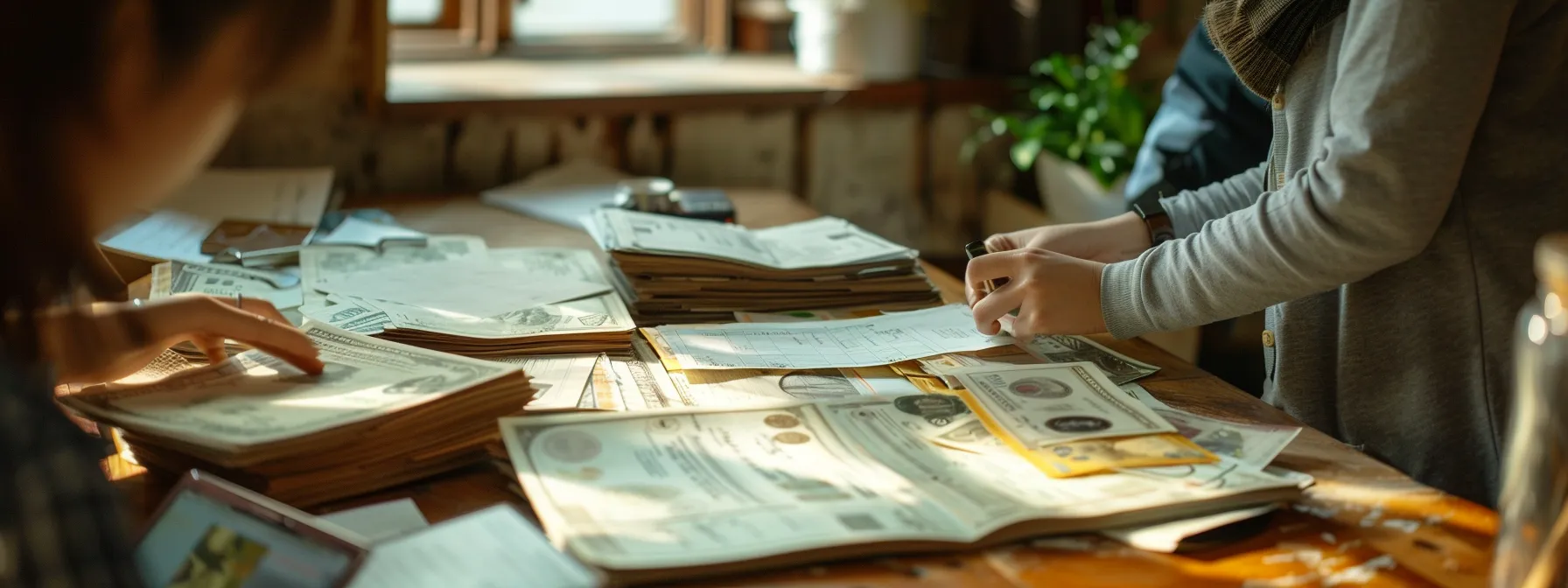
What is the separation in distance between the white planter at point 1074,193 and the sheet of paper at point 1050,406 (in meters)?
1.06

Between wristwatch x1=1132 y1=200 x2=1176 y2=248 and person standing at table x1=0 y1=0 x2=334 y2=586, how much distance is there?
914 millimetres

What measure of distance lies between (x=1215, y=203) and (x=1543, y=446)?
764 millimetres

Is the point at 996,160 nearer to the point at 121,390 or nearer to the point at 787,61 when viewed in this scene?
the point at 787,61

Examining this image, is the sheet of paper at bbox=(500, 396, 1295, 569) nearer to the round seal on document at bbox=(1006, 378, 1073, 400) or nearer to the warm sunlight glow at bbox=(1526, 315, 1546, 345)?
the round seal on document at bbox=(1006, 378, 1073, 400)

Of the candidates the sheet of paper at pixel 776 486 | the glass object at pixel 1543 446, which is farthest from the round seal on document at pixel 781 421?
the glass object at pixel 1543 446

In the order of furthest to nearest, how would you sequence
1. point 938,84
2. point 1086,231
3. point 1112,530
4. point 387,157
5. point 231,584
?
1. point 938,84
2. point 387,157
3. point 1086,231
4. point 1112,530
5. point 231,584

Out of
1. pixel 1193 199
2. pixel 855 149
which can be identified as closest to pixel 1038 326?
pixel 1193 199

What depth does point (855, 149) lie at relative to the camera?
8.13 ft

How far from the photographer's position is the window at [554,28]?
2.47 m

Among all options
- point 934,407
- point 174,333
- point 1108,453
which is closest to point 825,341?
point 934,407

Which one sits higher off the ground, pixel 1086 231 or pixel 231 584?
pixel 1086 231

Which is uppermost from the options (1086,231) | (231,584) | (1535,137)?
(1535,137)

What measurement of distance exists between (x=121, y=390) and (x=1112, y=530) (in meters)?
0.75

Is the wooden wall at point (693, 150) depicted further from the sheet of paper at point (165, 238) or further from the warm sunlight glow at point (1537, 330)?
the warm sunlight glow at point (1537, 330)
